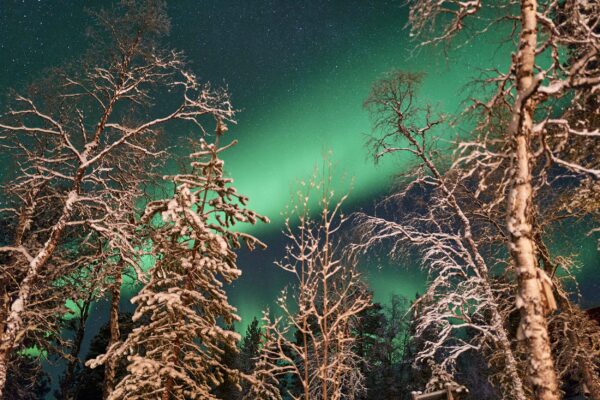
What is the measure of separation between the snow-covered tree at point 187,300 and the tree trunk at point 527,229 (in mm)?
4233

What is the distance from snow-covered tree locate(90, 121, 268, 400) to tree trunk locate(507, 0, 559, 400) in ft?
13.9

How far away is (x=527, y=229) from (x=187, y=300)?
225 inches

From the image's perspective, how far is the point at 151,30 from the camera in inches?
467

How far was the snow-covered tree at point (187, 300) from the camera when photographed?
21.3 feet

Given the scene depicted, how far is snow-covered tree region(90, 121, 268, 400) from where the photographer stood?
650 centimetres

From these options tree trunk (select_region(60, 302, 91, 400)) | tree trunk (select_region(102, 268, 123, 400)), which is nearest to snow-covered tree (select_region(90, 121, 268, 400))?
tree trunk (select_region(102, 268, 123, 400))

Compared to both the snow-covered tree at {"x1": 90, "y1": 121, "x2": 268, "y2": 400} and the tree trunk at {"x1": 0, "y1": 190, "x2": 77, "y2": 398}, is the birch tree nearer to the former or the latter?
the snow-covered tree at {"x1": 90, "y1": 121, "x2": 268, "y2": 400}

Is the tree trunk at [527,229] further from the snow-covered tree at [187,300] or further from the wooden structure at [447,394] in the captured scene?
the snow-covered tree at [187,300]

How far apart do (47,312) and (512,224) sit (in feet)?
38.5

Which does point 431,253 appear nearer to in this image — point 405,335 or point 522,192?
point 522,192

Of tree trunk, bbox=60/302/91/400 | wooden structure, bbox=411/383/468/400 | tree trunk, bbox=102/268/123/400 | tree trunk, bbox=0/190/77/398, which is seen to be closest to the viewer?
wooden structure, bbox=411/383/468/400

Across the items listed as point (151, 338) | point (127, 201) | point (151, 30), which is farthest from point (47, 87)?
point (151, 338)

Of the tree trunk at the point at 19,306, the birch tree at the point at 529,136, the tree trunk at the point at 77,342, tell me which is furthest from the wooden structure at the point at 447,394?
the tree trunk at the point at 77,342

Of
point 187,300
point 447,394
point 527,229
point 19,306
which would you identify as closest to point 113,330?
point 19,306
